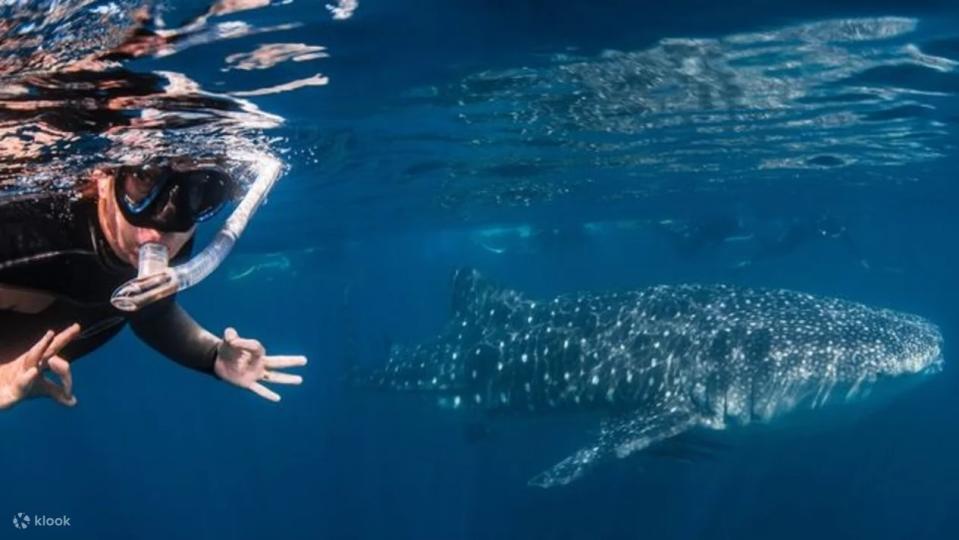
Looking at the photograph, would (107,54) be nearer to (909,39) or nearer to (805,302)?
(909,39)

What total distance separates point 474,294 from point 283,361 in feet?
34.1

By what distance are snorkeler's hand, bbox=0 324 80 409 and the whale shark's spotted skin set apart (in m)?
8.06

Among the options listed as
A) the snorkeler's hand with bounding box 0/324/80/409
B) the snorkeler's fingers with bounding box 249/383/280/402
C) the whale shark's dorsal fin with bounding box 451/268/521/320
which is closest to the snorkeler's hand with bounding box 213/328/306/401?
the snorkeler's fingers with bounding box 249/383/280/402

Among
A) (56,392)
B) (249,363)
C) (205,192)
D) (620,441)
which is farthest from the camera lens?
(620,441)

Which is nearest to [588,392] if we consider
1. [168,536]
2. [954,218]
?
[954,218]

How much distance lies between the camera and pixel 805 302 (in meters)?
12.7

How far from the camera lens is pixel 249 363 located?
5156 millimetres

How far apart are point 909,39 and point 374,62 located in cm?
652

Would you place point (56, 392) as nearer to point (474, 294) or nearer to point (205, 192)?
point (205, 192)

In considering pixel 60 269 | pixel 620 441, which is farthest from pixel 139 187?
pixel 620 441

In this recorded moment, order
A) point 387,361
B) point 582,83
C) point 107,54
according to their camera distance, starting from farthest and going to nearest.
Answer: point 387,361 < point 582,83 < point 107,54

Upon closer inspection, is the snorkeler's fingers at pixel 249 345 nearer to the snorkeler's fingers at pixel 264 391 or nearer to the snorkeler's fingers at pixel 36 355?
the snorkeler's fingers at pixel 264 391

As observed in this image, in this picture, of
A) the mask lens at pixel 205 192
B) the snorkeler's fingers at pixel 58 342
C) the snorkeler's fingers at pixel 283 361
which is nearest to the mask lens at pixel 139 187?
the mask lens at pixel 205 192

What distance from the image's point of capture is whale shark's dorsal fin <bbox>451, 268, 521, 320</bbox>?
590 inches
